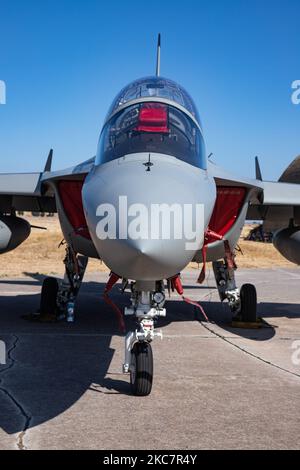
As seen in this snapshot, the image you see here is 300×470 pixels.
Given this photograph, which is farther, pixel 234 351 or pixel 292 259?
pixel 292 259

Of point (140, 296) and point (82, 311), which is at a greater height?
point (140, 296)

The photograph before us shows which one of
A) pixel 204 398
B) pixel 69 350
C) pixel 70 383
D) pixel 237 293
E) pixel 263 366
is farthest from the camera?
pixel 237 293

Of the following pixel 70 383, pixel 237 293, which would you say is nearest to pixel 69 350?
pixel 70 383

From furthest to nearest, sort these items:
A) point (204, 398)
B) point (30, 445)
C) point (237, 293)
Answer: point (237, 293) → point (204, 398) → point (30, 445)

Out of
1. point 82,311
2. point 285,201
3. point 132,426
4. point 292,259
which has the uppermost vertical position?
point 285,201

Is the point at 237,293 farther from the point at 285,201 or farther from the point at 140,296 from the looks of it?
the point at 140,296

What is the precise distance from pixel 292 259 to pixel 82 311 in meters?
4.70
